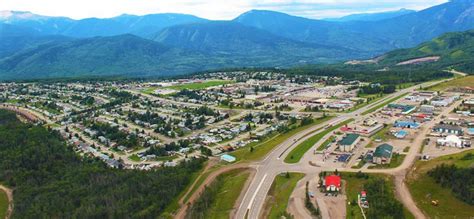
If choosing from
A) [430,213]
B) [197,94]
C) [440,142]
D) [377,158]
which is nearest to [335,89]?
[197,94]

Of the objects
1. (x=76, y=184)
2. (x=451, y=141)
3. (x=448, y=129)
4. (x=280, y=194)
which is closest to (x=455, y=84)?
(x=448, y=129)

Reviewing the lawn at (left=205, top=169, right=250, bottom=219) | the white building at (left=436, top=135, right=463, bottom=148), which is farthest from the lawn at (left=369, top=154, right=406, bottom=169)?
the lawn at (left=205, top=169, right=250, bottom=219)

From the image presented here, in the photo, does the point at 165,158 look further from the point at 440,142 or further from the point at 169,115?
the point at 440,142

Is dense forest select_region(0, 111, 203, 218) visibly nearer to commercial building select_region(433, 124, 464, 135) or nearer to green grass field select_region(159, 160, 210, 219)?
green grass field select_region(159, 160, 210, 219)

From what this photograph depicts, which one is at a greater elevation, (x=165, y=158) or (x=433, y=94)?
(x=433, y=94)

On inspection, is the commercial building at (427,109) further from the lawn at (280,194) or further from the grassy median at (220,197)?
the grassy median at (220,197)
